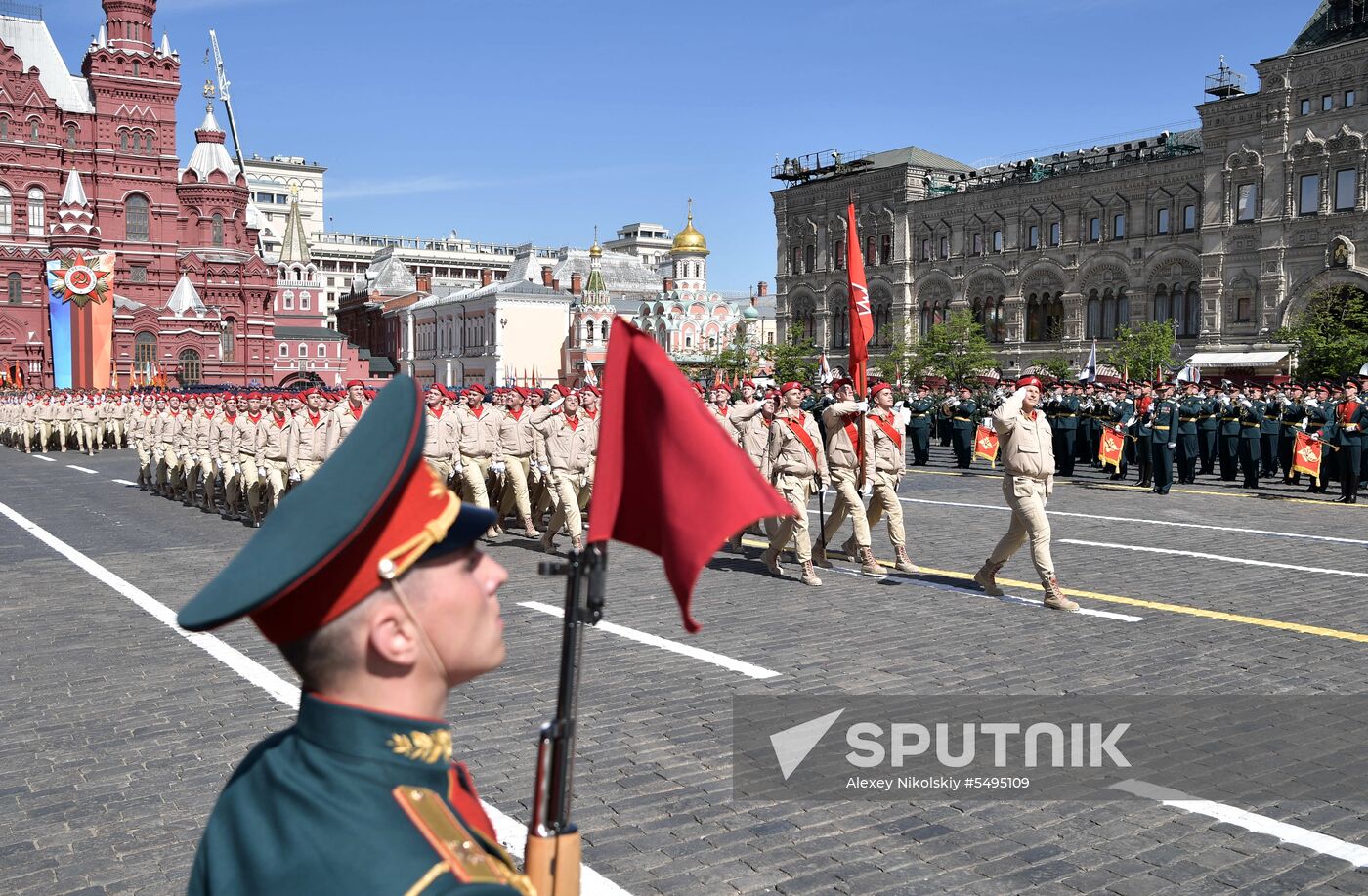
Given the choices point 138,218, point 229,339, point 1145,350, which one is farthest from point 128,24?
point 1145,350

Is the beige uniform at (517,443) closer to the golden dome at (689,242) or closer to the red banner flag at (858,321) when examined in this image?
the red banner flag at (858,321)

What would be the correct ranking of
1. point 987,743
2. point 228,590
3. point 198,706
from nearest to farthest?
point 228,590, point 987,743, point 198,706

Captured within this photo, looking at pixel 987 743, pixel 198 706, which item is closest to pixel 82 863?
pixel 198 706

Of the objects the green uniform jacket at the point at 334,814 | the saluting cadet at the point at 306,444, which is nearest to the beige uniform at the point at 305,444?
the saluting cadet at the point at 306,444

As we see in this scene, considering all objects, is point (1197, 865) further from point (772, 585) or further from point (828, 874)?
point (772, 585)

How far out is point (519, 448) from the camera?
16.1 meters

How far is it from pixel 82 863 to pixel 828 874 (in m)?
3.09

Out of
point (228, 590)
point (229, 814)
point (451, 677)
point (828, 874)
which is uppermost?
point (228, 590)

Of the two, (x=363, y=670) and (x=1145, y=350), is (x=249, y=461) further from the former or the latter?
(x=1145, y=350)

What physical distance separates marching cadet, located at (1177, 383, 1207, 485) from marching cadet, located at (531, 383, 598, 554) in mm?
12632

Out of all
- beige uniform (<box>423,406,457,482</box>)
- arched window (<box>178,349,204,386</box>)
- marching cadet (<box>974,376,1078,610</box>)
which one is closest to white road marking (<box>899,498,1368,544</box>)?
marching cadet (<box>974,376,1078,610</box>)

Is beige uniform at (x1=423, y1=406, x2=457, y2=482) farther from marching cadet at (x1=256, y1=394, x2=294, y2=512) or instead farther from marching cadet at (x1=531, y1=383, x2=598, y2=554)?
marching cadet at (x1=256, y1=394, x2=294, y2=512)

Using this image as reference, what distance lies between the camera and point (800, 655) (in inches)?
339

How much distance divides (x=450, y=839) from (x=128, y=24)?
246 feet
